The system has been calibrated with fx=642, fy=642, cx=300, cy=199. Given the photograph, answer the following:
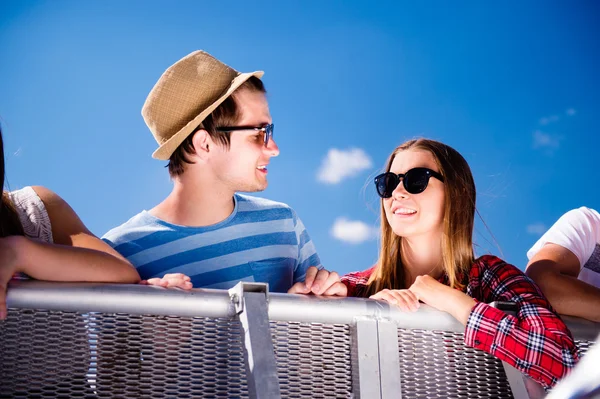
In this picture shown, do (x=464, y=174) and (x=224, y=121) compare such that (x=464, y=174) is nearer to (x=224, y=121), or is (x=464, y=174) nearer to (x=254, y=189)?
(x=254, y=189)

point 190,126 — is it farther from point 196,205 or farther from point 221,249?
point 221,249

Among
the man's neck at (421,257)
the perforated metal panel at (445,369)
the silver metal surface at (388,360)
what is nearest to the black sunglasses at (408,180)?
the man's neck at (421,257)

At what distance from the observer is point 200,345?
1.80 metres

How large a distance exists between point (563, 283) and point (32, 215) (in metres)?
2.22

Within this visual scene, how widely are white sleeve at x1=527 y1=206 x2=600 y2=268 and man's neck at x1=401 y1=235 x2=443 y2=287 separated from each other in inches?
23.1

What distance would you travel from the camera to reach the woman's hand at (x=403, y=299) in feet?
6.59

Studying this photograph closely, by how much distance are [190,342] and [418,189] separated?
169 centimetres

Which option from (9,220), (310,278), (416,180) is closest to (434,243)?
(416,180)

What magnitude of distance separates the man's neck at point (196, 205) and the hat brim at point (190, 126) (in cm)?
23

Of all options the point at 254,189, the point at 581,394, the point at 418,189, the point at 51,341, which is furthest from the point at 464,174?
the point at 581,394

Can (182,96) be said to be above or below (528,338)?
above

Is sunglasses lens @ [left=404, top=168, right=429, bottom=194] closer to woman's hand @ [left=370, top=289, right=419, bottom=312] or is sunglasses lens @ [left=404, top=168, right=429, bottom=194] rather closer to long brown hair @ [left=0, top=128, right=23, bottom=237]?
woman's hand @ [left=370, top=289, right=419, bottom=312]

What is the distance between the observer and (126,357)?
1.77 meters

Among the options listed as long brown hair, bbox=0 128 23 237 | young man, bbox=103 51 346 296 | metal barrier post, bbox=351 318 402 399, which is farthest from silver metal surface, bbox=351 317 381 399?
long brown hair, bbox=0 128 23 237
